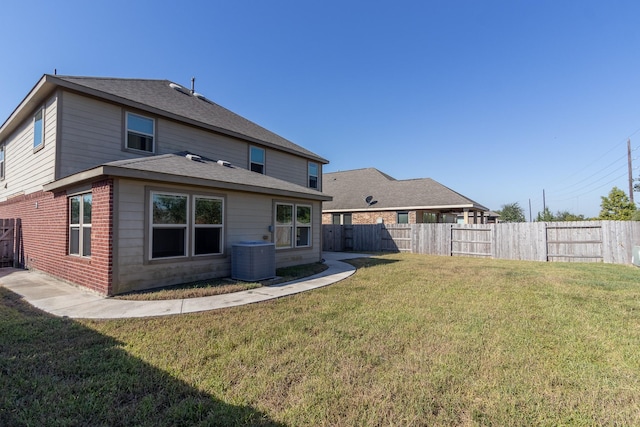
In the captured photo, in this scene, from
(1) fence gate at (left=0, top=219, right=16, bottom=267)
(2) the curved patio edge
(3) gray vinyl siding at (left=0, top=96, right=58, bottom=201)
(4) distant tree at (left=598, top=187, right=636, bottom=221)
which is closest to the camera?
(2) the curved patio edge

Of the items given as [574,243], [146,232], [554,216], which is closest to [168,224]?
[146,232]

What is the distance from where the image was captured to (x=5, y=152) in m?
11.9

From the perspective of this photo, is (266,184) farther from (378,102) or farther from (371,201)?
(371,201)

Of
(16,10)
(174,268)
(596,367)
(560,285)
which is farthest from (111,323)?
(560,285)

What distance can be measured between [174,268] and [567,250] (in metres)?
15.7

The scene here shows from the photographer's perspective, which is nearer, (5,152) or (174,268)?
(174,268)

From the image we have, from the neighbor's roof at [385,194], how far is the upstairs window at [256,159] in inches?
423

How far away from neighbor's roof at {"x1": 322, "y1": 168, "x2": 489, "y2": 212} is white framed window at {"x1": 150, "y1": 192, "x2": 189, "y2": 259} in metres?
15.8

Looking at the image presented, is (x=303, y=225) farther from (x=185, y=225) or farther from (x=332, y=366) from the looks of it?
(x=332, y=366)

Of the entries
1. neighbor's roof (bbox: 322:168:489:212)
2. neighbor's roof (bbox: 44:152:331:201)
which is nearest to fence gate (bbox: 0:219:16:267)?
neighbor's roof (bbox: 44:152:331:201)

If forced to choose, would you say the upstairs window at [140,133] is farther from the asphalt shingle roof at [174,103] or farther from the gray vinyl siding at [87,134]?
the asphalt shingle roof at [174,103]

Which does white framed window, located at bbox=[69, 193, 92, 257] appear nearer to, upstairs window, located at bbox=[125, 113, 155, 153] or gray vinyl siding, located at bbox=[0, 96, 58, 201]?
gray vinyl siding, located at bbox=[0, 96, 58, 201]

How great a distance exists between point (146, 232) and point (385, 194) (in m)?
18.2

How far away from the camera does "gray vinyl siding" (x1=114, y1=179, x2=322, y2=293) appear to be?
6.48m
